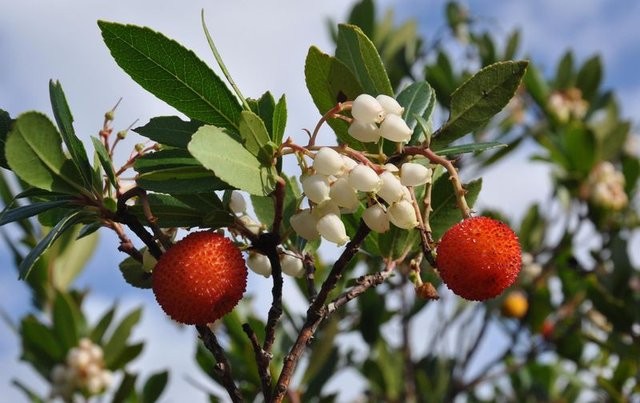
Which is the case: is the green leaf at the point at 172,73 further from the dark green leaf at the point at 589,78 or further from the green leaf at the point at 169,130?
the dark green leaf at the point at 589,78

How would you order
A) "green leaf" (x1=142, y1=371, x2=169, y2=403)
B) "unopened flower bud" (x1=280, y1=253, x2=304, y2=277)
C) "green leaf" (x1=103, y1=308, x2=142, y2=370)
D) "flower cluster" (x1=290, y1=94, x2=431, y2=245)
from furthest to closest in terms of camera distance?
"green leaf" (x1=103, y1=308, x2=142, y2=370), "green leaf" (x1=142, y1=371, x2=169, y2=403), "unopened flower bud" (x1=280, y1=253, x2=304, y2=277), "flower cluster" (x1=290, y1=94, x2=431, y2=245)

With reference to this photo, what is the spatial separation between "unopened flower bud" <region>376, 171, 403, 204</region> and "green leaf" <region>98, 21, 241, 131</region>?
7.4 inches

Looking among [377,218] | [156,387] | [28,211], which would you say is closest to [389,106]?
[377,218]

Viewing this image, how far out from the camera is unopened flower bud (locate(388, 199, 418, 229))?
3.25 ft

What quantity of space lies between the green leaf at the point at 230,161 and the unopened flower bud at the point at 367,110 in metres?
0.13

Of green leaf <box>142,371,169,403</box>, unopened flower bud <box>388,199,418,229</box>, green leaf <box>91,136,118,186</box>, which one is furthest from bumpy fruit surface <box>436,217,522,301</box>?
green leaf <box>142,371,169,403</box>

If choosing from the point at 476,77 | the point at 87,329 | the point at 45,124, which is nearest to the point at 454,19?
the point at 87,329

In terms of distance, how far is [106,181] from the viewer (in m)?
1.05

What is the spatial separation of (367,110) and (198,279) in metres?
0.28

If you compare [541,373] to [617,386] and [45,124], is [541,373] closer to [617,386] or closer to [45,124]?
[617,386]

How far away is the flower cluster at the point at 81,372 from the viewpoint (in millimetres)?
2570

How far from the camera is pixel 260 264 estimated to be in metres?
1.13

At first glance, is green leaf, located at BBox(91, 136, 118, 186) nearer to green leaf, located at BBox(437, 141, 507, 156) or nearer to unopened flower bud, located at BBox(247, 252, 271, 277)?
unopened flower bud, located at BBox(247, 252, 271, 277)

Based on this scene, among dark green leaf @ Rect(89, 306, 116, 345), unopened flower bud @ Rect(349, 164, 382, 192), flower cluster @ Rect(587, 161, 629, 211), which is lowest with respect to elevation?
flower cluster @ Rect(587, 161, 629, 211)
